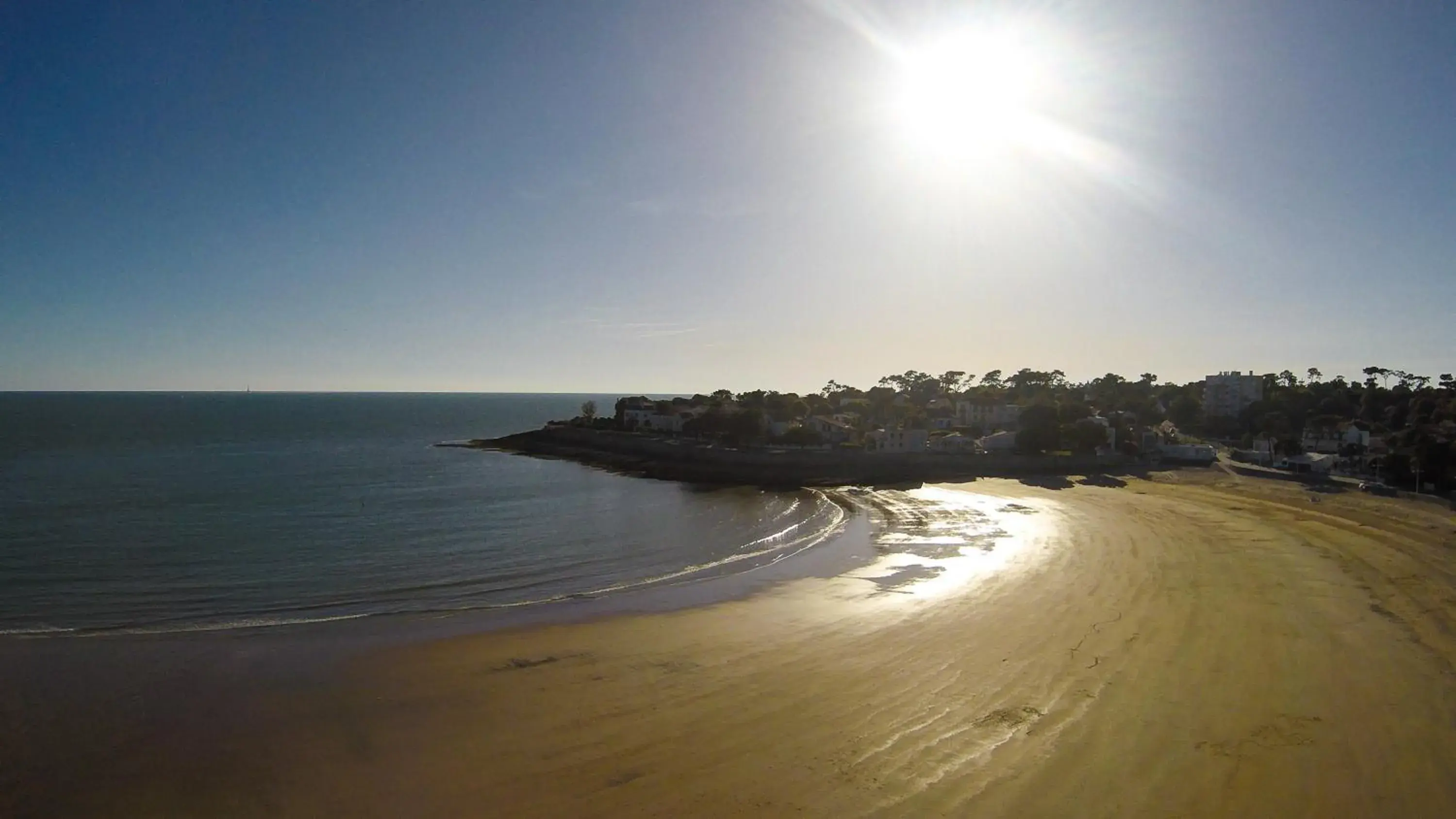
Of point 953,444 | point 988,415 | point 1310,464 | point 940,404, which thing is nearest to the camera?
point 1310,464

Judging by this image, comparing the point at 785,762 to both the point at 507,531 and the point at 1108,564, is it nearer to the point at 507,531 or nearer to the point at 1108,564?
the point at 1108,564

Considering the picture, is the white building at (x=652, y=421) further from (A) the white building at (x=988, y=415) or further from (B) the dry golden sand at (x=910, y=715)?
(B) the dry golden sand at (x=910, y=715)

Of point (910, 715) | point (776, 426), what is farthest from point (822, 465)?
point (910, 715)

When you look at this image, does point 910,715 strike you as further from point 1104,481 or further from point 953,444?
point 953,444

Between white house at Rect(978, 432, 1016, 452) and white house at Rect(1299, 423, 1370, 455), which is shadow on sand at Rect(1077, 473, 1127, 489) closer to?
white house at Rect(978, 432, 1016, 452)

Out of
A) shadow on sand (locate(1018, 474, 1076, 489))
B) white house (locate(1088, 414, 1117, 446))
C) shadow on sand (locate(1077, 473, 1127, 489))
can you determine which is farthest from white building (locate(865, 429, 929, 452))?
shadow on sand (locate(1077, 473, 1127, 489))

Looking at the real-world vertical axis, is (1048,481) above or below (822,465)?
below

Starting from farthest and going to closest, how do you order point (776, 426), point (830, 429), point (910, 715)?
point (776, 426)
point (830, 429)
point (910, 715)
